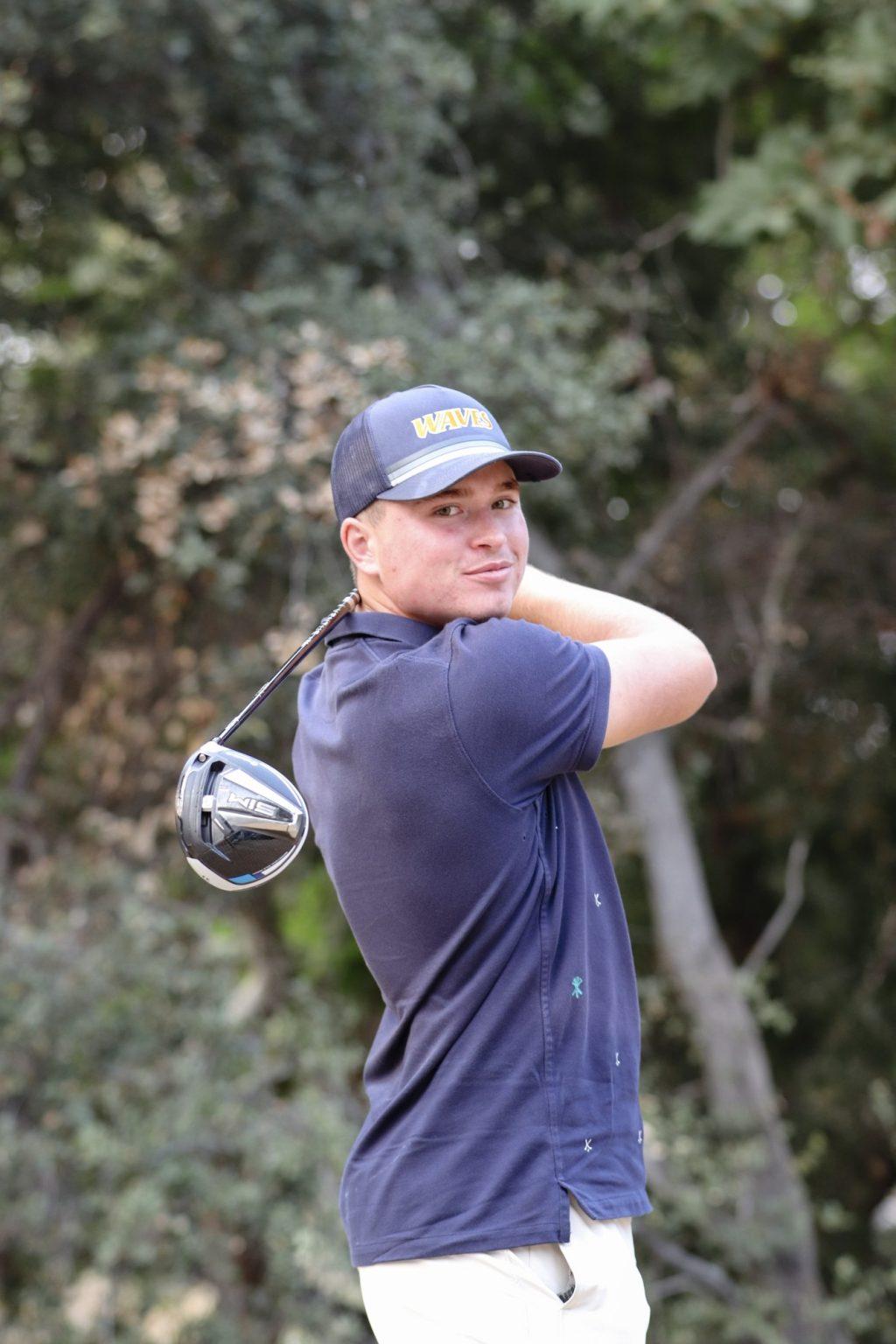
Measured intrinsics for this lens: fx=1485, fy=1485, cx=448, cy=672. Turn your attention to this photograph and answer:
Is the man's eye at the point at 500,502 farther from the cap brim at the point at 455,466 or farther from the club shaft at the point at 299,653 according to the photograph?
→ the club shaft at the point at 299,653

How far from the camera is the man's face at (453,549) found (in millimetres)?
1890

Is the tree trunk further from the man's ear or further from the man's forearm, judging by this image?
the man's ear

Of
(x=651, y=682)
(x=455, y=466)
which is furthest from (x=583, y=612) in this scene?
(x=455, y=466)

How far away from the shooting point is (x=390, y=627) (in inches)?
75.0

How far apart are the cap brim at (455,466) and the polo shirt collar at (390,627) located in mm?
155

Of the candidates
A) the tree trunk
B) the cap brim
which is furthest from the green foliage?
the cap brim

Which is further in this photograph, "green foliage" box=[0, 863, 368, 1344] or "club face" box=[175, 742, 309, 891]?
"green foliage" box=[0, 863, 368, 1344]

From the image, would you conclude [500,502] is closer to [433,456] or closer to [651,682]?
[433,456]

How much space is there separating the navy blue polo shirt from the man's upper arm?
0.12 feet

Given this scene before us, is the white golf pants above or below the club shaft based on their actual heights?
below

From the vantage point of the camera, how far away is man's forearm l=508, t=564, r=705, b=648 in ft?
6.52

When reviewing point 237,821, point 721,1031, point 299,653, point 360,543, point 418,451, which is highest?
point 418,451

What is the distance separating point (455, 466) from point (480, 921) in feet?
1.83

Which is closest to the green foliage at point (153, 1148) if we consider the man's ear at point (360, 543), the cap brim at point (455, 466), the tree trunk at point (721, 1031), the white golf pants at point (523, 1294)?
the tree trunk at point (721, 1031)
